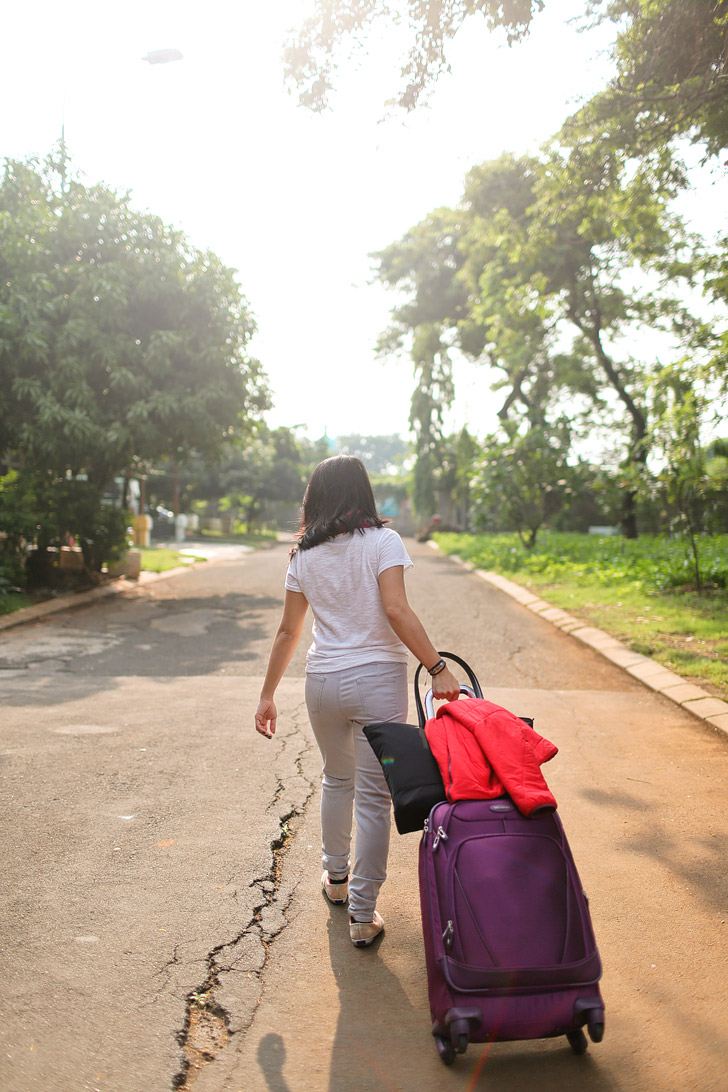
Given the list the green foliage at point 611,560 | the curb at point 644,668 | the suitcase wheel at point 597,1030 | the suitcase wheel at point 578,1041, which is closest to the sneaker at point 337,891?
the suitcase wheel at point 578,1041

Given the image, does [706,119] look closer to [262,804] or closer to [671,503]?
[671,503]

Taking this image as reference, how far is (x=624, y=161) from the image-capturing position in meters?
10.1

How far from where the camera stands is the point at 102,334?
482 inches

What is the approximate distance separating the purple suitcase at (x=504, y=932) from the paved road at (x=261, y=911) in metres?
0.19

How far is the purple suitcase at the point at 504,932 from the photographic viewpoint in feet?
7.50

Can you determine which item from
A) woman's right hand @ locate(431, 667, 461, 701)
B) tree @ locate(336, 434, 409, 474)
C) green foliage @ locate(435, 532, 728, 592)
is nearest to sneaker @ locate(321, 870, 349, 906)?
woman's right hand @ locate(431, 667, 461, 701)

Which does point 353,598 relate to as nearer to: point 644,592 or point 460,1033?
point 460,1033

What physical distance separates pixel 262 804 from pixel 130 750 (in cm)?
126

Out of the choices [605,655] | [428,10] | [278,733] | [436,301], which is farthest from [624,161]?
[436,301]

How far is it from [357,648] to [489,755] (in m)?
0.68

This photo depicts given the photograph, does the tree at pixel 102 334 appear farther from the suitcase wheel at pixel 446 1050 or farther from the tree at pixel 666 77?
the suitcase wheel at pixel 446 1050

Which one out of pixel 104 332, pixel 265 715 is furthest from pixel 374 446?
pixel 265 715

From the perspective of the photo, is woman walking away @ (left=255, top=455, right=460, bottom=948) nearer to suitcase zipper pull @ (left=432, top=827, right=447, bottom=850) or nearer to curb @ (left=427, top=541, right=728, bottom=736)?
suitcase zipper pull @ (left=432, top=827, right=447, bottom=850)

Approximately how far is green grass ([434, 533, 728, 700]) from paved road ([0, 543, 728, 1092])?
50.5 inches
